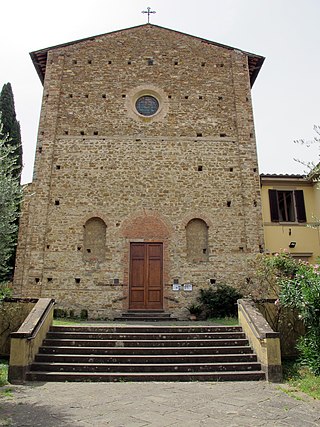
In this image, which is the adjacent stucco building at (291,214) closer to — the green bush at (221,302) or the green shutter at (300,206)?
the green shutter at (300,206)

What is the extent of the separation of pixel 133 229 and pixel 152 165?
2.83 meters

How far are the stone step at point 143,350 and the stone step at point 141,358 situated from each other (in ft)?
0.61

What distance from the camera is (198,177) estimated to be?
1524 cm

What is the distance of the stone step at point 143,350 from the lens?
8.50 m

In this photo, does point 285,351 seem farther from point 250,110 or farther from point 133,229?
point 250,110

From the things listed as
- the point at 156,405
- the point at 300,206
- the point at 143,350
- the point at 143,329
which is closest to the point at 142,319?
the point at 143,329

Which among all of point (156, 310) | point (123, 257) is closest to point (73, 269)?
point (123, 257)

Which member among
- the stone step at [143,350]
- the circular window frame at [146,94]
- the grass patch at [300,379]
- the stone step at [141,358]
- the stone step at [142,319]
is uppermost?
the circular window frame at [146,94]

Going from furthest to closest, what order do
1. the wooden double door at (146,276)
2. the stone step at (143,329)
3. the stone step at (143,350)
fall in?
1. the wooden double door at (146,276)
2. the stone step at (143,329)
3. the stone step at (143,350)

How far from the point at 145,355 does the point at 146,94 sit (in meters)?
11.7

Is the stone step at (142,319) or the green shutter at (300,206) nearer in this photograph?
the stone step at (142,319)

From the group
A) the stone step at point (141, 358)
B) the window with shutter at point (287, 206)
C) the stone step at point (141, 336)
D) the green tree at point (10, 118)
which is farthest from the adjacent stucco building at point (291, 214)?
the green tree at point (10, 118)

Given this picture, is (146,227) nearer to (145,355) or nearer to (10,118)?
(145,355)

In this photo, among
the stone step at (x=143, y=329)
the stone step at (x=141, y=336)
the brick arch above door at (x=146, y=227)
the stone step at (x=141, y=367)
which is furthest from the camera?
the brick arch above door at (x=146, y=227)
